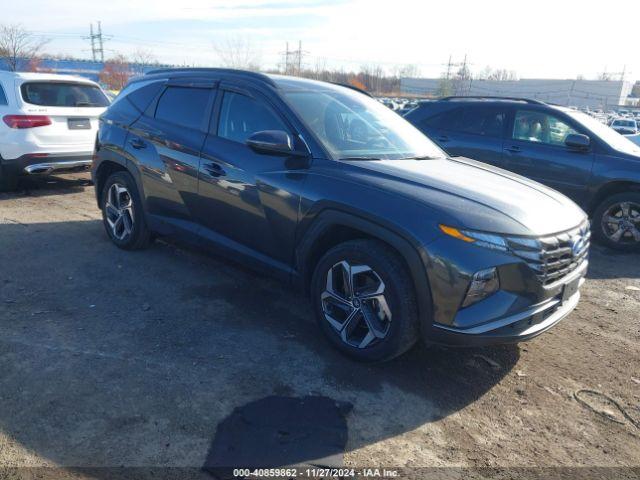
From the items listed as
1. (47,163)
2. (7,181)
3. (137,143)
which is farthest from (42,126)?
(137,143)

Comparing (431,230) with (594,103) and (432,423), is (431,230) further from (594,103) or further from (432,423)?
(594,103)

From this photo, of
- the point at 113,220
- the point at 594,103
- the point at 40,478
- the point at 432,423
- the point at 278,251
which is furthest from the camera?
the point at 594,103

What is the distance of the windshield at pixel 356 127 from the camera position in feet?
12.1

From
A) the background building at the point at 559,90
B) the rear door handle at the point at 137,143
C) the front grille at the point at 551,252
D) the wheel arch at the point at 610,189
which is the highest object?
the background building at the point at 559,90

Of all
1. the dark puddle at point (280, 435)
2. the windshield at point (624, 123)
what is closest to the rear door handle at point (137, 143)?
the dark puddle at point (280, 435)

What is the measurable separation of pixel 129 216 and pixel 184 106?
4.57ft

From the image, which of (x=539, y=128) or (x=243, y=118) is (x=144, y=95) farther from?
(x=539, y=128)

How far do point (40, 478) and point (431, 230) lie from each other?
2.32 meters

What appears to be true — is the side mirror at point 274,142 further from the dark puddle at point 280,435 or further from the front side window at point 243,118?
the dark puddle at point 280,435

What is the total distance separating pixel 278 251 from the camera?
3688mm

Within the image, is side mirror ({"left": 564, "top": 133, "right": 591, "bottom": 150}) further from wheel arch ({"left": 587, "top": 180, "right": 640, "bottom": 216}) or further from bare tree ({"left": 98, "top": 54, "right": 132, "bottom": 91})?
bare tree ({"left": 98, "top": 54, "right": 132, "bottom": 91})

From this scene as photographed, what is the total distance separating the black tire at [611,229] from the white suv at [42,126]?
738 cm

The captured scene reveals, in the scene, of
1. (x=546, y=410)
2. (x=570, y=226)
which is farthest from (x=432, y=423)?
(x=570, y=226)

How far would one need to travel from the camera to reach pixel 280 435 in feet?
8.52
